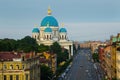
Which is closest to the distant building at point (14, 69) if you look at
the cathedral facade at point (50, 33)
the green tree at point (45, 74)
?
the green tree at point (45, 74)

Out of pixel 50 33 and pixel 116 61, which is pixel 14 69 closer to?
pixel 116 61

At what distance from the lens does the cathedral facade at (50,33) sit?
18538 cm

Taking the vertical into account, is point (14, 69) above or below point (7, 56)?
below

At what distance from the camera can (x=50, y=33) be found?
18538 cm

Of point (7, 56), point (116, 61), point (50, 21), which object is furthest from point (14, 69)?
point (50, 21)

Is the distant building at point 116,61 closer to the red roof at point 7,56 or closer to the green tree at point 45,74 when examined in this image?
the green tree at point 45,74

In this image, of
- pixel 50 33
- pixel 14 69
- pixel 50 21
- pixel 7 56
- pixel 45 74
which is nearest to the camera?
pixel 14 69

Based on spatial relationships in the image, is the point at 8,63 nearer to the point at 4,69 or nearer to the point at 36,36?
the point at 4,69

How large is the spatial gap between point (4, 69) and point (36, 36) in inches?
5106

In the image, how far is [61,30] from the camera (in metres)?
200

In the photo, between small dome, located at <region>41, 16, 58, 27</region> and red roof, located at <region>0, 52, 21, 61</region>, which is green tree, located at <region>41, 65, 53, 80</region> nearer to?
red roof, located at <region>0, 52, 21, 61</region>

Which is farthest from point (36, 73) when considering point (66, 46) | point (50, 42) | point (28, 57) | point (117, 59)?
point (66, 46)

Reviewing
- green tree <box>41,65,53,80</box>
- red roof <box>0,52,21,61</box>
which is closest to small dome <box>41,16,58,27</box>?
green tree <box>41,65,53,80</box>

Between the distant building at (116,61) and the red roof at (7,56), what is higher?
the red roof at (7,56)
